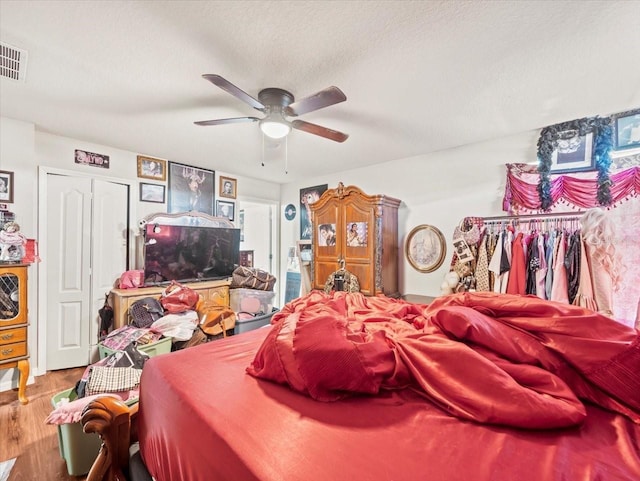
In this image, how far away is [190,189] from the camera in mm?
3930

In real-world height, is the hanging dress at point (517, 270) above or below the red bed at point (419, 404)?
above

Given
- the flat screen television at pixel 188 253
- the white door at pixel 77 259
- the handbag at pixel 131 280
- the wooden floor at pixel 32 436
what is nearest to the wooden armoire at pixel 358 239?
the flat screen television at pixel 188 253

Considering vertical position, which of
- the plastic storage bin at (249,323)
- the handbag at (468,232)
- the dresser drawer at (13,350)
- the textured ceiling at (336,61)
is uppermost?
the textured ceiling at (336,61)

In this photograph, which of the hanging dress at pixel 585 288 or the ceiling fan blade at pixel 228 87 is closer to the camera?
the ceiling fan blade at pixel 228 87

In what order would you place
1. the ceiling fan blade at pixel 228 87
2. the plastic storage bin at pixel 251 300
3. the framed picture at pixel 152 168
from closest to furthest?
the ceiling fan blade at pixel 228 87, the framed picture at pixel 152 168, the plastic storage bin at pixel 251 300

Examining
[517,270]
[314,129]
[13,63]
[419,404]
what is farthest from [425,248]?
[13,63]

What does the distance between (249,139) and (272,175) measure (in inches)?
61.4

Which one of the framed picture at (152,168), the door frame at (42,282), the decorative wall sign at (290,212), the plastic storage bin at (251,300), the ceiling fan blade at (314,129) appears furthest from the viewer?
the decorative wall sign at (290,212)

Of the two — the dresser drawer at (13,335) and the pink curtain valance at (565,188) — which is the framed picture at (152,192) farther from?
the pink curtain valance at (565,188)

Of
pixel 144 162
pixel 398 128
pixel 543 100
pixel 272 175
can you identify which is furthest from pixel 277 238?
pixel 543 100

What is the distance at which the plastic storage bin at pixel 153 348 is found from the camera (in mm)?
2516

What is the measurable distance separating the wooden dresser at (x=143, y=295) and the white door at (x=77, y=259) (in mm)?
288

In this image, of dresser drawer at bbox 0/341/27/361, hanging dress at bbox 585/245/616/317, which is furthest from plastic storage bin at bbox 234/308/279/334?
hanging dress at bbox 585/245/616/317

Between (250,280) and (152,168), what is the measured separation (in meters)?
1.87
